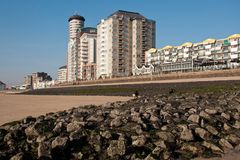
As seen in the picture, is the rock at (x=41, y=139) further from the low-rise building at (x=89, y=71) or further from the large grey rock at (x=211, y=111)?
the low-rise building at (x=89, y=71)

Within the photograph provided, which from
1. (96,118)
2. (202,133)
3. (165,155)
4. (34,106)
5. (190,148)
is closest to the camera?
(165,155)

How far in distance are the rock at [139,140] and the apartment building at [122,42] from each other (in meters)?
113

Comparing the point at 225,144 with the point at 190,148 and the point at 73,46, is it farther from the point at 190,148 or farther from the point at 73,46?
the point at 73,46

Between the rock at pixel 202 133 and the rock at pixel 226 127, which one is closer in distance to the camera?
the rock at pixel 202 133

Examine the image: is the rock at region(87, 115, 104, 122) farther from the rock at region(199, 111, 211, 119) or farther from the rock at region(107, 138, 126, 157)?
the rock at region(199, 111, 211, 119)

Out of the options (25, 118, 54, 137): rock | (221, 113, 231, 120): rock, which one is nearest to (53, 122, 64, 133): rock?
(25, 118, 54, 137): rock

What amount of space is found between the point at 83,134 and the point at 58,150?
1.26 metres

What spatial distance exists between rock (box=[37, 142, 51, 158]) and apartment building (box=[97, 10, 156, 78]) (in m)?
114

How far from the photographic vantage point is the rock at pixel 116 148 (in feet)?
31.3

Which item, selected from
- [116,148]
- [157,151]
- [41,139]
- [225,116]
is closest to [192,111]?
[225,116]

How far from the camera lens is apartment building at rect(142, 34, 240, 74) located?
97562 millimetres

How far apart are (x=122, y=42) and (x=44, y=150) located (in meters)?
119

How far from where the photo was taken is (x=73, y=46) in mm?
167375

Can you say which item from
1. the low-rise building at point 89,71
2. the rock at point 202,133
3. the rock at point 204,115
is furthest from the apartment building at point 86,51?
the rock at point 202,133
